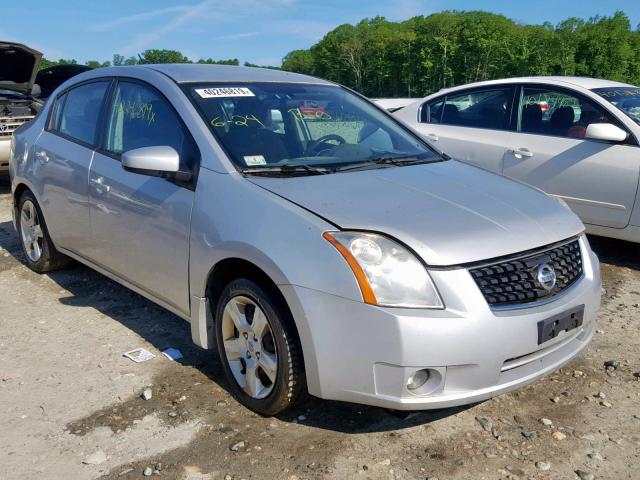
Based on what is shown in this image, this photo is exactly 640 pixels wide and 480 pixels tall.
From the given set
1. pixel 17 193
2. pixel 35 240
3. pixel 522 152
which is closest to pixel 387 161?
pixel 522 152

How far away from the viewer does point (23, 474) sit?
8.70 feet

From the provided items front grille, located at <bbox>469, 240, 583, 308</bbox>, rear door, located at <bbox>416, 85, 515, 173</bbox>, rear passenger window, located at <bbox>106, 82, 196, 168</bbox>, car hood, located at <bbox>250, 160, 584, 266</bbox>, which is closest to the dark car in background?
rear passenger window, located at <bbox>106, 82, 196, 168</bbox>

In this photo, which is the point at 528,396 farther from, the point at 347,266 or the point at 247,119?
the point at 247,119

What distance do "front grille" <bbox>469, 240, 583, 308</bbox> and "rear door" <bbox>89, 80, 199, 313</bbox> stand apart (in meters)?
1.52

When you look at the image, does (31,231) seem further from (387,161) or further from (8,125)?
(8,125)

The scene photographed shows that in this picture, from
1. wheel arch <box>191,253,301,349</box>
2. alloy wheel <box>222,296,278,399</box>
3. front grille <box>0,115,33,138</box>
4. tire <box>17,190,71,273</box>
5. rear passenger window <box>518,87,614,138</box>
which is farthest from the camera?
front grille <box>0,115,33,138</box>

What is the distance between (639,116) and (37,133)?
16.3 ft

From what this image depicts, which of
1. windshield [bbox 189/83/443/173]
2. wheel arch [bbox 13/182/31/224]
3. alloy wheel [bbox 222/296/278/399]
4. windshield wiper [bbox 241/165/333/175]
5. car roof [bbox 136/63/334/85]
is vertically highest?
car roof [bbox 136/63/334/85]

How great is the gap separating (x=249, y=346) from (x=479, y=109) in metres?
4.19

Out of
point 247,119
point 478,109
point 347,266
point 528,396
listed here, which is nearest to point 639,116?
point 478,109

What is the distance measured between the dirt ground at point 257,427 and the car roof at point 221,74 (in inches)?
63.7

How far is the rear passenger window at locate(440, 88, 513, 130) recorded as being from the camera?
240 inches

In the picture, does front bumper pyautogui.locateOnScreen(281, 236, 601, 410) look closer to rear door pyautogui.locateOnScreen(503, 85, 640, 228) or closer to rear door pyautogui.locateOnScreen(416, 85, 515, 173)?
rear door pyautogui.locateOnScreen(503, 85, 640, 228)

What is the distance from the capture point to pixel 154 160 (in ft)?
10.6
